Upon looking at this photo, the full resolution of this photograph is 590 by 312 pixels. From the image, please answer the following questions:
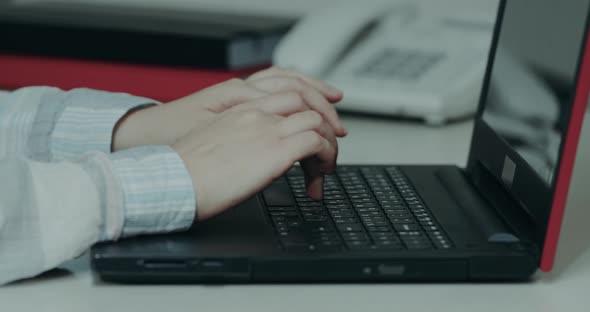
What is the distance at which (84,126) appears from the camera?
88 cm

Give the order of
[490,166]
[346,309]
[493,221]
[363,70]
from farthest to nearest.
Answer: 1. [363,70]
2. [490,166]
3. [493,221]
4. [346,309]

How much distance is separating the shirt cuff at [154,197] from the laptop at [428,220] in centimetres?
1

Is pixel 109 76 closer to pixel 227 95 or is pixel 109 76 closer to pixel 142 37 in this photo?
pixel 142 37

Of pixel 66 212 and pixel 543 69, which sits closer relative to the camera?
pixel 66 212

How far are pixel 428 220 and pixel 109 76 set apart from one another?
0.67 meters

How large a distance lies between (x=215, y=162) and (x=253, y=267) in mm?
90

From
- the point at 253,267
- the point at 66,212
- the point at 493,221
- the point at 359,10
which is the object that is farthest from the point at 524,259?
the point at 359,10

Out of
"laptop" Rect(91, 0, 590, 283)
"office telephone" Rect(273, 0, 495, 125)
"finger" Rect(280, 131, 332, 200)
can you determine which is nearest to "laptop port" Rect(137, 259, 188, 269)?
"laptop" Rect(91, 0, 590, 283)

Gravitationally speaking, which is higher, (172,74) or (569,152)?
(569,152)

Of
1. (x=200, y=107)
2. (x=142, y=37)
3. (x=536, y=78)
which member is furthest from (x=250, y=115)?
(x=142, y=37)

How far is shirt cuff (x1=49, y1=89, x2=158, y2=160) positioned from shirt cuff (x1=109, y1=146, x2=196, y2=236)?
0.20 meters

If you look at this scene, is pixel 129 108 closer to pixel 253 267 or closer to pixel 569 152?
pixel 253 267

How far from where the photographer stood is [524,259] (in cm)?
67

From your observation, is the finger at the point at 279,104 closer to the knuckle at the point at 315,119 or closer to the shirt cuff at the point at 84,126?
the knuckle at the point at 315,119
